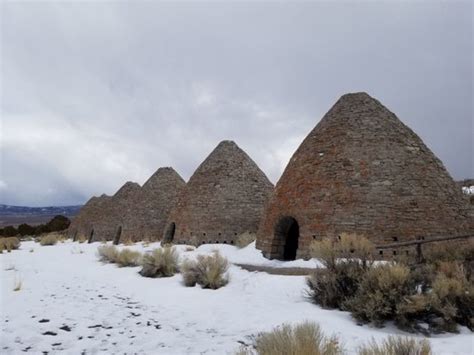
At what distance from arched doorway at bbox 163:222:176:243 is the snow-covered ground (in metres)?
9.37

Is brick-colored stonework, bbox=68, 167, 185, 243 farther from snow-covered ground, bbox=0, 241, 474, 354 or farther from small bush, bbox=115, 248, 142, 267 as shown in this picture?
snow-covered ground, bbox=0, 241, 474, 354

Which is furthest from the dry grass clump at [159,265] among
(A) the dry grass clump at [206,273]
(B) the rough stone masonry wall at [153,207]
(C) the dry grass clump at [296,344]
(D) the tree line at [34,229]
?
(D) the tree line at [34,229]

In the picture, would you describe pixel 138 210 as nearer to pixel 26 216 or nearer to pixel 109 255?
pixel 109 255

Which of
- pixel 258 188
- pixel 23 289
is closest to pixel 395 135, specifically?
pixel 258 188

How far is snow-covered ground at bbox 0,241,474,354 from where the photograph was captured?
16.6 feet

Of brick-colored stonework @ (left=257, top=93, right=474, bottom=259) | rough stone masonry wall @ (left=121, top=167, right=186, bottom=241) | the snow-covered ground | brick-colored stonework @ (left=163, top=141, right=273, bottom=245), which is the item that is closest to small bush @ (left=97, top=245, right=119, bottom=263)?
the snow-covered ground

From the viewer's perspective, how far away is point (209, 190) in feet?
59.9

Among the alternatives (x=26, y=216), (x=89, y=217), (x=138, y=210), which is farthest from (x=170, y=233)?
(x=26, y=216)

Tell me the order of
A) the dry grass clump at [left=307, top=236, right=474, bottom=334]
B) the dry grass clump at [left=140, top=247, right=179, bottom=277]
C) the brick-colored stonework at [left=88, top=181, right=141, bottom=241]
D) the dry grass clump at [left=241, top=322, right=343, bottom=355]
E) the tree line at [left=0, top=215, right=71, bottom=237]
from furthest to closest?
the tree line at [left=0, top=215, right=71, bottom=237]
the brick-colored stonework at [left=88, top=181, right=141, bottom=241]
the dry grass clump at [left=140, top=247, right=179, bottom=277]
the dry grass clump at [left=307, top=236, right=474, bottom=334]
the dry grass clump at [left=241, top=322, right=343, bottom=355]

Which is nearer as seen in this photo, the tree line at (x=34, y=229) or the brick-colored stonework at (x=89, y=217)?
the brick-colored stonework at (x=89, y=217)

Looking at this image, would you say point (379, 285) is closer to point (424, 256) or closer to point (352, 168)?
point (424, 256)

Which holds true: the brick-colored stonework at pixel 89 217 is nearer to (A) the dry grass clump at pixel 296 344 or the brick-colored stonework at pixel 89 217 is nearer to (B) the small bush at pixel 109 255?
(B) the small bush at pixel 109 255

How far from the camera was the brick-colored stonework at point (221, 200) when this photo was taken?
17.2 metres

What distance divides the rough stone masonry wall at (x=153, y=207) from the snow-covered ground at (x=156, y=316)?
1355 centimetres
